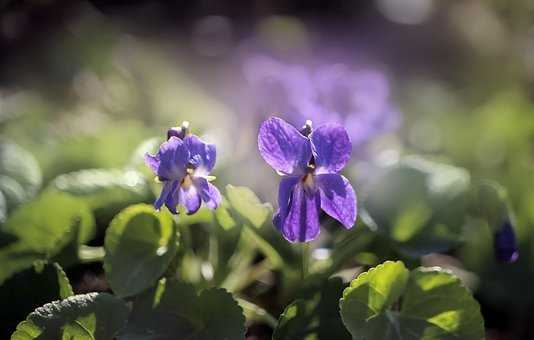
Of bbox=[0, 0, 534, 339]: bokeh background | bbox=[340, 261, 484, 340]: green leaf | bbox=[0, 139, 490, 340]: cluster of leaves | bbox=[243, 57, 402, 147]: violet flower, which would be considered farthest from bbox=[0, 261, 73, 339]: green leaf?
bbox=[243, 57, 402, 147]: violet flower

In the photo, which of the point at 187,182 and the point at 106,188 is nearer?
the point at 187,182

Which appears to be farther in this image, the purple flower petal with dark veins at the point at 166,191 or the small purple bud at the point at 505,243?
the small purple bud at the point at 505,243

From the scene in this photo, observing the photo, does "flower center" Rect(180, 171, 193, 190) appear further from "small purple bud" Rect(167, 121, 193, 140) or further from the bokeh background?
the bokeh background

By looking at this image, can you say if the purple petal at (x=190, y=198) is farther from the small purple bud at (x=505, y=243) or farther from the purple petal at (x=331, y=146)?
the small purple bud at (x=505, y=243)

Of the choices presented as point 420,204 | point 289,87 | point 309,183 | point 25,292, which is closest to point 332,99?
point 289,87

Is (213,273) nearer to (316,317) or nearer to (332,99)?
(316,317)

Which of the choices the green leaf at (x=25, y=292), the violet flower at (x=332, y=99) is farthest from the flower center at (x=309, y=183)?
the violet flower at (x=332, y=99)
